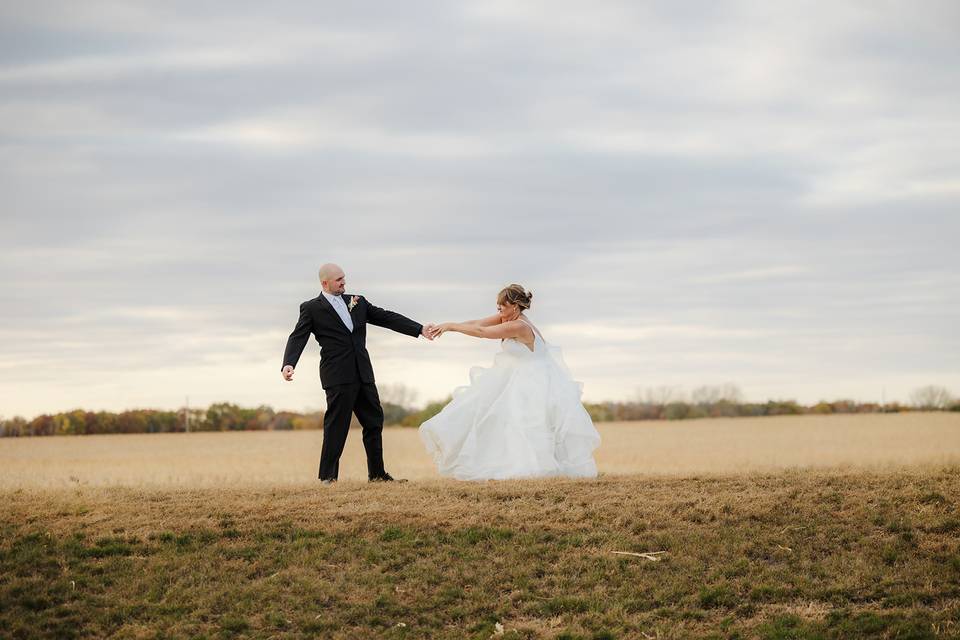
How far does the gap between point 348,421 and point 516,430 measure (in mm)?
2764

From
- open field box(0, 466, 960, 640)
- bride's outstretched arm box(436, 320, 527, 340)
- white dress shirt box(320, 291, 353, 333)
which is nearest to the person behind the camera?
open field box(0, 466, 960, 640)

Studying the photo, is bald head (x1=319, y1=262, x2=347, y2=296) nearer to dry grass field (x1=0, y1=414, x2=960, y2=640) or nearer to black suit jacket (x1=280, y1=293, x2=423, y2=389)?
black suit jacket (x1=280, y1=293, x2=423, y2=389)

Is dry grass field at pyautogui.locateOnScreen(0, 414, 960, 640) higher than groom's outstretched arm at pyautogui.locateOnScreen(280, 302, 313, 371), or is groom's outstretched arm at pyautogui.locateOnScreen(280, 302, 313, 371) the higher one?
groom's outstretched arm at pyautogui.locateOnScreen(280, 302, 313, 371)

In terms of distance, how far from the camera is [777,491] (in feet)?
46.9

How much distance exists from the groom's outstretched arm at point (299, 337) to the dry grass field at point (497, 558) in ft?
6.96

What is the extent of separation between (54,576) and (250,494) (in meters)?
3.54

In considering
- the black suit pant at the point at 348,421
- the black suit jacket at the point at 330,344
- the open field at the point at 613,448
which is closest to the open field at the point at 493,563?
the black suit pant at the point at 348,421

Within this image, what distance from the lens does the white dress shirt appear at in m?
16.2

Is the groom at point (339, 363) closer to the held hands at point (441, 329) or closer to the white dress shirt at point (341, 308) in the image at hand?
the white dress shirt at point (341, 308)

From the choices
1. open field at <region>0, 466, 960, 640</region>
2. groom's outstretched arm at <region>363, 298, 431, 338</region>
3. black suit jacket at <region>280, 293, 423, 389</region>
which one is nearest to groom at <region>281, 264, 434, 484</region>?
black suit jacket at <region>280, 293, 423, 389</region>

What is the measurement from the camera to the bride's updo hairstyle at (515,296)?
16.4 metres

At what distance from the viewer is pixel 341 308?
16.3 metres

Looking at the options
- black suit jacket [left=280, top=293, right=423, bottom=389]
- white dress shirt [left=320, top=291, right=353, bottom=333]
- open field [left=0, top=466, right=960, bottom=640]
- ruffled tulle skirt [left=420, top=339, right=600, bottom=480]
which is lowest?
open field [left=0, top=466, right=960, bottom=640]

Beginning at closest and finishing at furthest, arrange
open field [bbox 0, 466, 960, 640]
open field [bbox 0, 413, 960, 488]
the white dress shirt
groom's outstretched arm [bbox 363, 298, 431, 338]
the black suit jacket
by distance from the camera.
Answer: open field [bbox 0, 466, 960, 640] < the black suit jacket < the white dress shirt < groom's outstretched arm [bbox 363, 298, 431, 338] < open field [bbox 0, 413, 960, 488]
